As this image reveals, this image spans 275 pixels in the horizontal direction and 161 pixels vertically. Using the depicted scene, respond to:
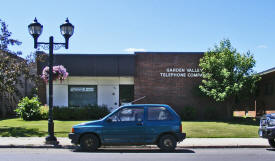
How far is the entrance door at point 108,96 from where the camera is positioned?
28.5m

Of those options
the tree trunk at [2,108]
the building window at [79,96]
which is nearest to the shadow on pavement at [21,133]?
the building window at [79,96]

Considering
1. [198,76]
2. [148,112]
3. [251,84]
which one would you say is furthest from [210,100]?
[148,112]

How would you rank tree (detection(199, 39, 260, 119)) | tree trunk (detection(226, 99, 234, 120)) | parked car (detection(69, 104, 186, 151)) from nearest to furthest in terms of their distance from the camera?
1. parked car (detection(69, 104, 186, 151))
2. tree (detection(199, 39, 260, 119))
3. tree trunk (detection(226, 99, 234, 120))

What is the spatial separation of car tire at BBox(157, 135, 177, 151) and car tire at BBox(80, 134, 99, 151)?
2.25m

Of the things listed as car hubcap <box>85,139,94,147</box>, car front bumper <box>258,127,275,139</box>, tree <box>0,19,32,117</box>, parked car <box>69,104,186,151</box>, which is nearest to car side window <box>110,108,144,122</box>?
parked car <box>69,104,186,151</box>

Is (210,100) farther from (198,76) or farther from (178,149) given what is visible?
(178,149)

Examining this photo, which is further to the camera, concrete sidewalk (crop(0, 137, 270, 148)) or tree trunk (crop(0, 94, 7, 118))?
tree trunk (crop(0, 94, 7, 118))

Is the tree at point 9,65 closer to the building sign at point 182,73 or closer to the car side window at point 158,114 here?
the car side window at point 158,114

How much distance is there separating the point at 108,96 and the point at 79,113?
3577 millimetres

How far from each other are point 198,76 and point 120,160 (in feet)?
59.7

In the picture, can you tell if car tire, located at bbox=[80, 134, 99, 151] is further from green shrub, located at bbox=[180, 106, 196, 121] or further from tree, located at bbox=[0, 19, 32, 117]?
green shrub, located at bbox=[180, 106, 196, 121]

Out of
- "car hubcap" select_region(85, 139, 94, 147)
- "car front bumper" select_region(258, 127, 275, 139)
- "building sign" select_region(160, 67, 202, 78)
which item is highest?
"building sign" select_region(160, 67, 202, 78)

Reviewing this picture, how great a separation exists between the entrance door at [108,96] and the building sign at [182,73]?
4.46m

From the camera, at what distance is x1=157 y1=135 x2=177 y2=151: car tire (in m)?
12.1
